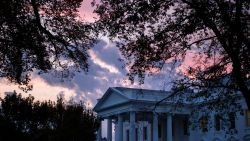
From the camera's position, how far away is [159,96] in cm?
6175

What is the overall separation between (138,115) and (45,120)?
47.7 feet

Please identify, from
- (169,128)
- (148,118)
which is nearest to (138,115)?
(148,118)

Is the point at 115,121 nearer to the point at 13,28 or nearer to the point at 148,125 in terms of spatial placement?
the point at 148,125

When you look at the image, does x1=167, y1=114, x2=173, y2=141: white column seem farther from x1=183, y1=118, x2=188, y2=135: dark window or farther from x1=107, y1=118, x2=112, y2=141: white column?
x1=107, y1=118, x2=112, y2=141: white column

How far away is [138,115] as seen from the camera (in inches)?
2616

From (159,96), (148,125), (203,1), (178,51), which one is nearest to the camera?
(203,1)

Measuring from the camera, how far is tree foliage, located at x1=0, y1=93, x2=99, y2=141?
175 feet

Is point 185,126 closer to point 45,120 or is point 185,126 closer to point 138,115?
point 138,115

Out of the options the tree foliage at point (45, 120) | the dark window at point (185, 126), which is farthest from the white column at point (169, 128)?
the tree foliage at point (45, 120)

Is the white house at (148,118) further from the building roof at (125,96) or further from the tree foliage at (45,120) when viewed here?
the tree foliage at (45,120)

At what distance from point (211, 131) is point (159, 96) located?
893cm

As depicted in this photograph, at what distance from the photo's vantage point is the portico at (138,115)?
58.9m

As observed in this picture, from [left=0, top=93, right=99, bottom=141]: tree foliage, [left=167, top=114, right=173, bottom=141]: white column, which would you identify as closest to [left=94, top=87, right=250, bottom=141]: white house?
[left=167, top=114, right=173, bottom=141]: white column

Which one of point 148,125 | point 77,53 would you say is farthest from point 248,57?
point 148,125
